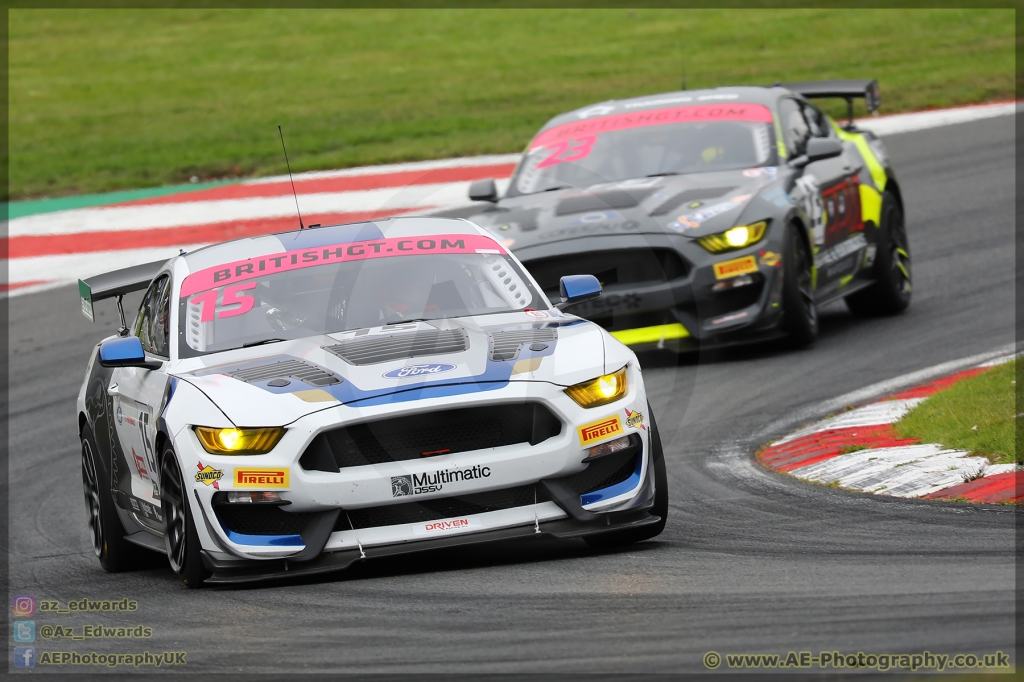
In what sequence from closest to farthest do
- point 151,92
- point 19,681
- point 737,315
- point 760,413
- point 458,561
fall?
point 19,681 < point 458,561 < point 760,413 < point 737,315 < point 151,92

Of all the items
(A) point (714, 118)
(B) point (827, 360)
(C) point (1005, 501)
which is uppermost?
(A) point (714, 118)

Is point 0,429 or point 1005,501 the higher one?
point 1005,501

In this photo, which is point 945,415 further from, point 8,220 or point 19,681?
point 8,220

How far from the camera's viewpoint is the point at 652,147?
35.6 feet


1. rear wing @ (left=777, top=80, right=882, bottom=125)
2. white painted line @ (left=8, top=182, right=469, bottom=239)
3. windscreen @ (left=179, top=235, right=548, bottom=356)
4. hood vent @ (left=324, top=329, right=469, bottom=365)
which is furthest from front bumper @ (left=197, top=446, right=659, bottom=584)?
white painted line @ (left=8, top=182, right=469, bottom=239)

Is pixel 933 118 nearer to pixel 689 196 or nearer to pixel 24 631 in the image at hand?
pixel 689 196

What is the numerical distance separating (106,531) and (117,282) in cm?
141

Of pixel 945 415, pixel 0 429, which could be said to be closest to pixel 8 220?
pixel 0 429

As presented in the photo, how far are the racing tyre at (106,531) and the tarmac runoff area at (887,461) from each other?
116 inches

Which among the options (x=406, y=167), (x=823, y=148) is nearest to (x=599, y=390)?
(x=823, y=148)

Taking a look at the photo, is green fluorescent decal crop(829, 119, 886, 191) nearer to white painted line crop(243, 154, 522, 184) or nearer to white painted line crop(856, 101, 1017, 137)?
white painted line crop(243, 154, 522, 184)

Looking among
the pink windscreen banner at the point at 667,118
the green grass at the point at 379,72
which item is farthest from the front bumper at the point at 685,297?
the green grass at the point at 379,72

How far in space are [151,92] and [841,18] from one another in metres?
11.6

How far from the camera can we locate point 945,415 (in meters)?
7.64
